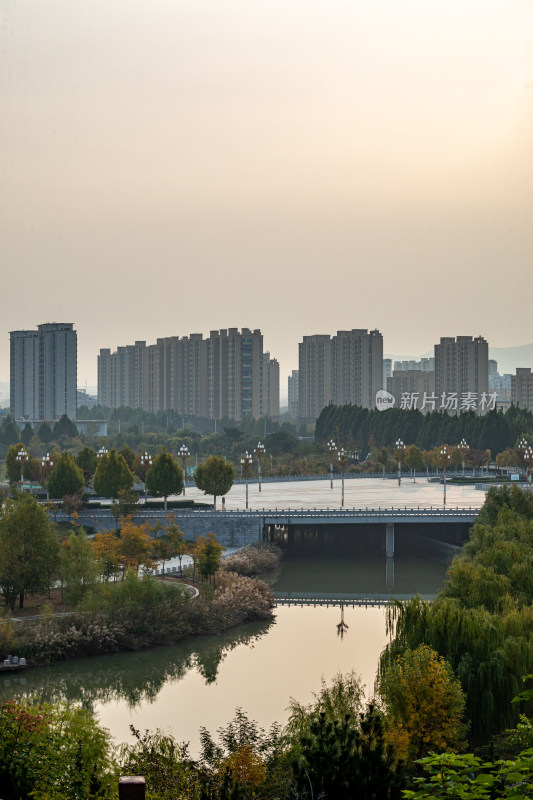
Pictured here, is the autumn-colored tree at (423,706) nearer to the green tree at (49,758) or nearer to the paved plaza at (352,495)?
the green tree at (49,758)

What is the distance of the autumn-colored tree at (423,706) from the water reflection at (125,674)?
8283 millimetres

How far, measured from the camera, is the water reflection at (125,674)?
24.8 m

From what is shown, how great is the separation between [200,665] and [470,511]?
69.7 feet

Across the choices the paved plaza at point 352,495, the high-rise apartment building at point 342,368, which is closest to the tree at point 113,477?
the paved plaza at point 352,495

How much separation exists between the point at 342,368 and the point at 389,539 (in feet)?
332

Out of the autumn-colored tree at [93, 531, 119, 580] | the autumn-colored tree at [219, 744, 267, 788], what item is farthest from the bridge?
Answer: the autumn-colored tree at [219, 744, 267, 788]

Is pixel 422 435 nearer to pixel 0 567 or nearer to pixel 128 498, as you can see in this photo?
pixel 128 498

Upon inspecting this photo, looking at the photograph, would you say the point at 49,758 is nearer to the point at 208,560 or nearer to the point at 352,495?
the point at 208,560

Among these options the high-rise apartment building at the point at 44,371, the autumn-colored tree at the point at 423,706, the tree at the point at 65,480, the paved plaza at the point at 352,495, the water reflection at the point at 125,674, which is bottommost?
the water reflection at the point at 125,674

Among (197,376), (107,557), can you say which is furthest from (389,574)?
(197,376)

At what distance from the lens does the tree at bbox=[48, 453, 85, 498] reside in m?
47.0

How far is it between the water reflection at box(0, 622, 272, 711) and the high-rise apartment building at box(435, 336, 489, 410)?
392 ft

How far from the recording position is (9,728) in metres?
14.1

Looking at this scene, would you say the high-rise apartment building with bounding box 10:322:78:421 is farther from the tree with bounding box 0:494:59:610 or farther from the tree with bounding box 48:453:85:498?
the tree with bounding box 0:494:59:610
